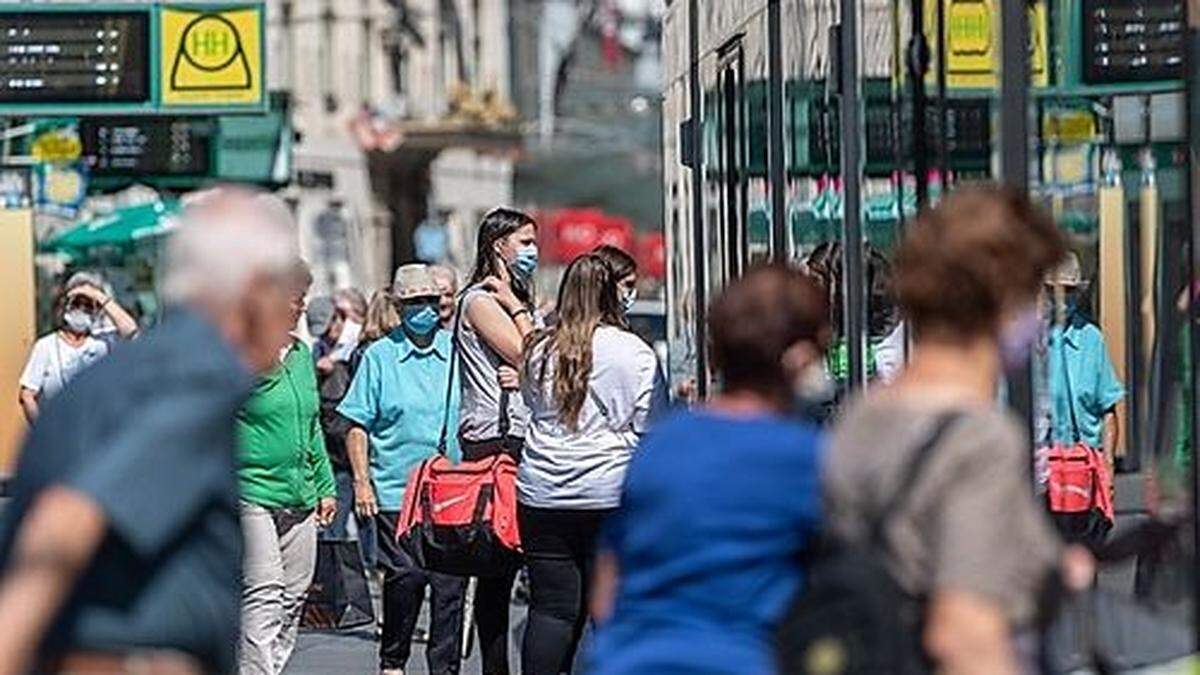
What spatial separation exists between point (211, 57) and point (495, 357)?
1433 centimetres

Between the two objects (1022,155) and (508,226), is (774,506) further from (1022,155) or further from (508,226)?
(508,226)

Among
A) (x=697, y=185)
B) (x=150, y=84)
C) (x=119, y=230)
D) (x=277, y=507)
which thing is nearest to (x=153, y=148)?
(x=119, y=230)

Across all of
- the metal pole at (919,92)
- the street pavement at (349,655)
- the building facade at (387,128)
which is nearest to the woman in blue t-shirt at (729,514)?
the metal pole at (919,92)

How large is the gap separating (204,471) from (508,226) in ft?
21.9

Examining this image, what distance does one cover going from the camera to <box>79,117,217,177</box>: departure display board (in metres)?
31.5

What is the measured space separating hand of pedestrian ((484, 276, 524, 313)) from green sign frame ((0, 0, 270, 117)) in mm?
11204

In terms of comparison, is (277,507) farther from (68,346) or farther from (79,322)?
(79,322)

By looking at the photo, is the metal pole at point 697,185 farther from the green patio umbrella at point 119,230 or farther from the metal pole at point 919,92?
the green patio umbrella at point 119,230

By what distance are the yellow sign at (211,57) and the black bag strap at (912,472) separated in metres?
19.9

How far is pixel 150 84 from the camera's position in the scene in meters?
25.3

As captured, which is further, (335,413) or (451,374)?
(335,413)

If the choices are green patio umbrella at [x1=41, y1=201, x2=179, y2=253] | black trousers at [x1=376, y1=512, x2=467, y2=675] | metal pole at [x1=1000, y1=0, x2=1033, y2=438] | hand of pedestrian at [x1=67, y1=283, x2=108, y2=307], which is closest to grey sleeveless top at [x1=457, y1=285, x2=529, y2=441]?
black trousers at [x1=376, y1=512, x2=467, y2=675]

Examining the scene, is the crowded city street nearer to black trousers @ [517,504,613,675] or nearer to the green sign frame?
black trousers @ [517,504,613,675]

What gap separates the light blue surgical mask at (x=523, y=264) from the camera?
12.7 metres
